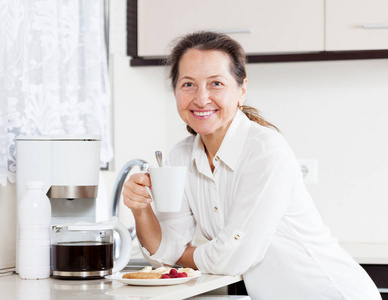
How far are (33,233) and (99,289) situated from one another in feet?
0.89

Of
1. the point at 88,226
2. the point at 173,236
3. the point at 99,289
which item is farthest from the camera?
the point at 173,236

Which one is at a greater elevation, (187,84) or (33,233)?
(187,84)

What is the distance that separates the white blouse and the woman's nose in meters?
0.10

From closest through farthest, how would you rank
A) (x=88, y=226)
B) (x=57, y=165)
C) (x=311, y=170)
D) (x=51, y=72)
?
(x=88, y=226), (x=57, y=165), (x=51, y=72), (x=311, y=170)

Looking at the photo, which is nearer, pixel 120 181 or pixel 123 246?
pixel 123 246

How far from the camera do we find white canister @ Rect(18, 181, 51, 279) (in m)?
1.77

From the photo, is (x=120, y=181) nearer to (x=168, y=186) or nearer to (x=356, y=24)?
(x=168, y=186)

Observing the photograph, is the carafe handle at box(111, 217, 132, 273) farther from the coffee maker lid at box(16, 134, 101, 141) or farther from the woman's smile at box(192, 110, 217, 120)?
the woman's smile at box(192, 110, 217, 120)

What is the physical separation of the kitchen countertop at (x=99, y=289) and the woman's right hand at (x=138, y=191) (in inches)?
8.1

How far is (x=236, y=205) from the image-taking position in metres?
1.77

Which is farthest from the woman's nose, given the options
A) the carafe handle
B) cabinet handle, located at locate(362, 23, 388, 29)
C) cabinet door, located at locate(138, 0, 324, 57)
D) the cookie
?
cabinet handle, located at locate(362, 23, 388, 29)

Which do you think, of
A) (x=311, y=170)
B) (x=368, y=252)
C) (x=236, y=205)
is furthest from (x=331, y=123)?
(x=236, y=205)

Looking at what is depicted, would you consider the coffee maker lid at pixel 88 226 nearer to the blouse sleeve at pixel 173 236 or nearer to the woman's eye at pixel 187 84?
the blouse sleeve at pixel 173 236

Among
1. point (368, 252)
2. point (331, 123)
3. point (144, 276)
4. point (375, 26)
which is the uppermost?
point (375, 26)
